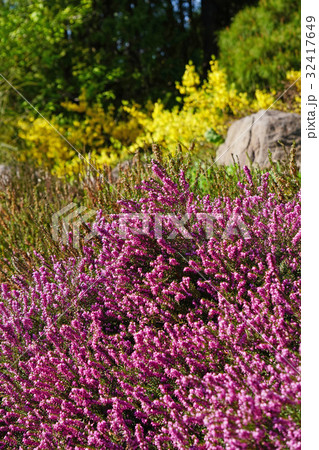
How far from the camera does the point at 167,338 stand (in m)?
1.91

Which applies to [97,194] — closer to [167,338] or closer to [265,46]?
[167,338]

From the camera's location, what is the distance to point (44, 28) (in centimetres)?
852

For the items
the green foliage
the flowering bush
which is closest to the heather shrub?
the flowering bush

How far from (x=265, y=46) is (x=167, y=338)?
622 cm

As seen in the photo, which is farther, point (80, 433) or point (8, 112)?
point (8, 112)

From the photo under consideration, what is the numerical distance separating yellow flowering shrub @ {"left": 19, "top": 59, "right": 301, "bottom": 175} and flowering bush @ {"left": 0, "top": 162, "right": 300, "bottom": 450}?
89.4 inches

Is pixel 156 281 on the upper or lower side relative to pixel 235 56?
lower

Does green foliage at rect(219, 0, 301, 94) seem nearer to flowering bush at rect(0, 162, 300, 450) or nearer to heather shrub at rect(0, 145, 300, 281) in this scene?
heather shrub at rect(0, 145, 300, 281)

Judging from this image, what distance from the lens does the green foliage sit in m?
6.87

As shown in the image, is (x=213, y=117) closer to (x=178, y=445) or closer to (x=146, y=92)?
(x=146, y=92)

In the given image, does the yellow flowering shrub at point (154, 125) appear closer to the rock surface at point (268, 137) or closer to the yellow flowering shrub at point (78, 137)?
the yellow flowering shrub at point (78, 137)
